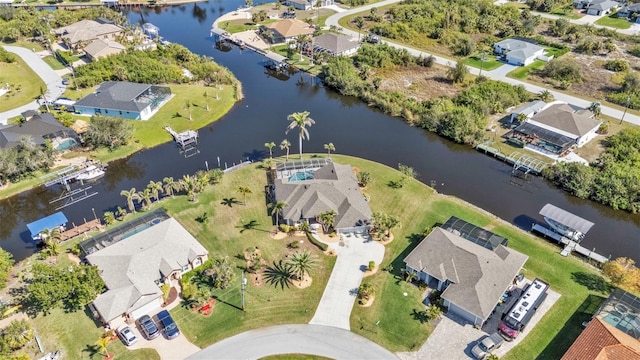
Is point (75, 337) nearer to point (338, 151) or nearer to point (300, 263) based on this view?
point (300, 263)

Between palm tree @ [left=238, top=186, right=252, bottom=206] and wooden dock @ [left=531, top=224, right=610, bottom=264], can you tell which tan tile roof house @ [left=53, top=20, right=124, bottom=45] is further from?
wooden dock @ [left=531, top=224, right=610, bottom=264]

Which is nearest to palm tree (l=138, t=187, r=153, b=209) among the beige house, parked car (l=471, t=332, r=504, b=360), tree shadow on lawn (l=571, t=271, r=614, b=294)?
parked car (l=471, t=332, r=504, b=360)

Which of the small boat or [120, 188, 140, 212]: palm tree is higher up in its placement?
[120, 188, 140, 212]: palm tree

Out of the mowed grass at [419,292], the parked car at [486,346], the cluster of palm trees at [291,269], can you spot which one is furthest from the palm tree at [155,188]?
the parked car at [486,346]

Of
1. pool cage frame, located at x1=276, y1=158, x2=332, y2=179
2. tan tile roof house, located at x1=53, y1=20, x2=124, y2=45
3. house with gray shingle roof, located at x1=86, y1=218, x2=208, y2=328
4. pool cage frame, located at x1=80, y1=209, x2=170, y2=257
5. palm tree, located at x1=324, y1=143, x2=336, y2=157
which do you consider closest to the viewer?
house with gray shingle roof, located at x1=86, y1=218, x2=208, y2=328

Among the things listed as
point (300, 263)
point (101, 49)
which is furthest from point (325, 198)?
point (101, 49)

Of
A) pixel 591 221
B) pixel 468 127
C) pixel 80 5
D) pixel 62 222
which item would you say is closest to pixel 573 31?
pixel 468 127

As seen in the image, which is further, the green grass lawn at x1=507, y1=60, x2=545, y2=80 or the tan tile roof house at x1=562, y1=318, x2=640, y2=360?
the green grass lawn at x1=507, y1=60, x2=545, y2=80
